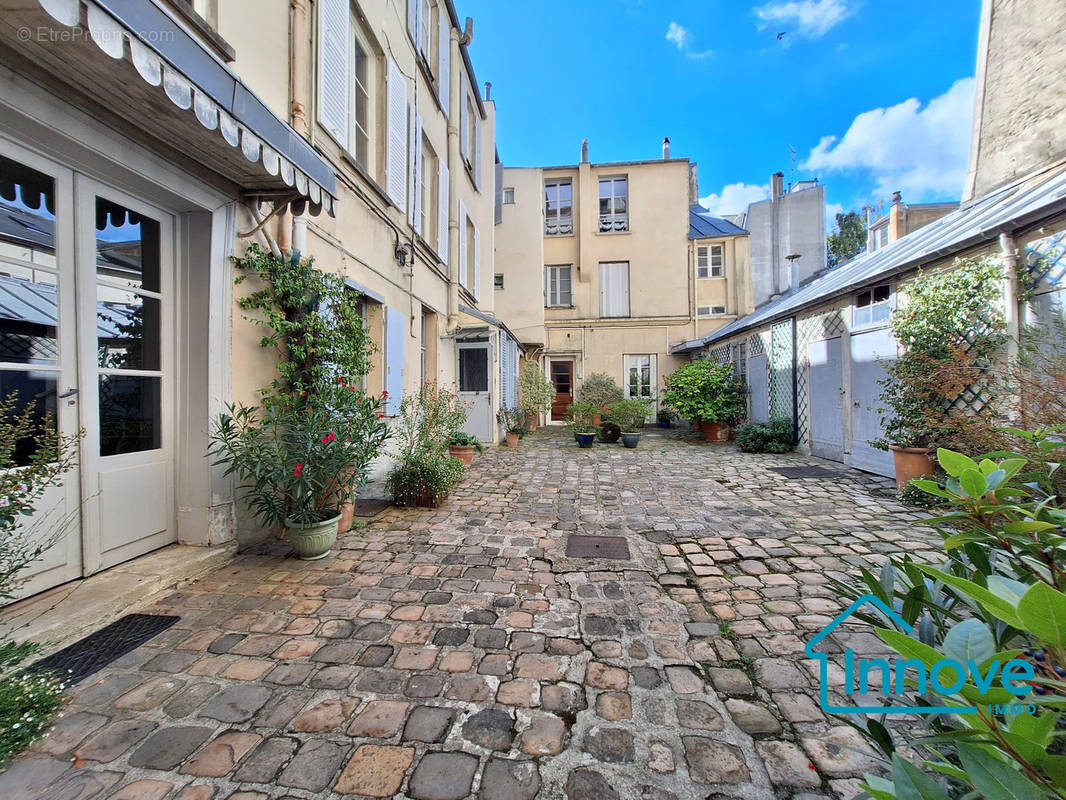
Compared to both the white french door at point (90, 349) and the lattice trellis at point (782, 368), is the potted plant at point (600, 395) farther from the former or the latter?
the white french door at point (90, 349)

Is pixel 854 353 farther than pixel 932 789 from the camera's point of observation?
Yes

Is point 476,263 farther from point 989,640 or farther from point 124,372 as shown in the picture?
point 989,640

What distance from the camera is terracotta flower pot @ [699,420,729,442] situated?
386 inches

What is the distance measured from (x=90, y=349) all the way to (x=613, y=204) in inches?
560

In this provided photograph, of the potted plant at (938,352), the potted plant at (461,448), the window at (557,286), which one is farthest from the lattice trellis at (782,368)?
the window at (557,286)

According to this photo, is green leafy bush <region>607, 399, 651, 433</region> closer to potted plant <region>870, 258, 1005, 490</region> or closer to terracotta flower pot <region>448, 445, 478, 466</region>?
terracotta flower pot <region>448, 445, 478, 466</region>

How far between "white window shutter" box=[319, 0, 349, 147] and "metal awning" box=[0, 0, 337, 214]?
4.43ft

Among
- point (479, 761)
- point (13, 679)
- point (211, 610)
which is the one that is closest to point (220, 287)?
point (211, 610)

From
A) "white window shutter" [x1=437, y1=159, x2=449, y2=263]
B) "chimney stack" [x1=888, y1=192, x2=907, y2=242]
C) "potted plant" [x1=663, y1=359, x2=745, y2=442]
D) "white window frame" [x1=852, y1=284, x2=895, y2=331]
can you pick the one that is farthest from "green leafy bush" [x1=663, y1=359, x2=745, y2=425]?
"white window shutter" [x1=437, y1=159, x2=449, y2=263]

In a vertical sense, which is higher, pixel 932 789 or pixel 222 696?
pixel 932 789

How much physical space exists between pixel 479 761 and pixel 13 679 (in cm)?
178

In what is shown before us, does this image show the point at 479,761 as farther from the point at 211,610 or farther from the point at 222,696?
the point at 211,610

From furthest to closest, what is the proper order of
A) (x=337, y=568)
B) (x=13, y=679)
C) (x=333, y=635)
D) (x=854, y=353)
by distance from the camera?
(x=854, y=353) < (x=337, y=568) < (x=333, y=635) < (x=13, y=679)

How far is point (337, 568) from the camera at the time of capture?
2.93 m
